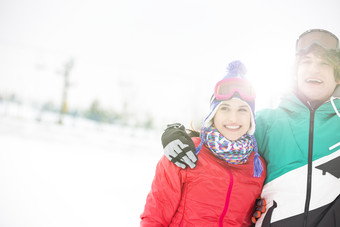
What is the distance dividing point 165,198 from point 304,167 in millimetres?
853

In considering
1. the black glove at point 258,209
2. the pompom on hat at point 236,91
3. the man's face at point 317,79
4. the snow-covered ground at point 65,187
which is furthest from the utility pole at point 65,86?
the man's face at point 317,79

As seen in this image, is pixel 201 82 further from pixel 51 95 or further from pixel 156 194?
pixel 156 194

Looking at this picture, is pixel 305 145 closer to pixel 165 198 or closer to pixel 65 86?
pixel 165 198

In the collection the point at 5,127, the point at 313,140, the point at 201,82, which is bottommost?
the point at 5,127

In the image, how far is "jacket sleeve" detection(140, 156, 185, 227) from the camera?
1.28 m

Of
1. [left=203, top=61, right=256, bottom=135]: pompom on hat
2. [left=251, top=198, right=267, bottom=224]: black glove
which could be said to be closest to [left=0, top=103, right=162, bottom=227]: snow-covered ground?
[left=251, top=198, right=267, bottom=224]: black glove

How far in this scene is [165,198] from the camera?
1297 millimetres

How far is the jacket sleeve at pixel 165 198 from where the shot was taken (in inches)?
50.3

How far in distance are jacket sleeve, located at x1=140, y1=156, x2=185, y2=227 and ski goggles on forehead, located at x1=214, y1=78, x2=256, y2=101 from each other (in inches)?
22.7

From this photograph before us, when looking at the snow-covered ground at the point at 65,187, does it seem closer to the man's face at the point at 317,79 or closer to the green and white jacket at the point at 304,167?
the green and white jacket at the point at 304,167

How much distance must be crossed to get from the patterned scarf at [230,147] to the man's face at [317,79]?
1.64 feet

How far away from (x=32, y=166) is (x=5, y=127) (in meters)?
5.35

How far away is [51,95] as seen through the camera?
9.84 m

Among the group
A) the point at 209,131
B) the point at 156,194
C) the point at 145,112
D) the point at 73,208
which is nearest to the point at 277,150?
the point at 209,131
